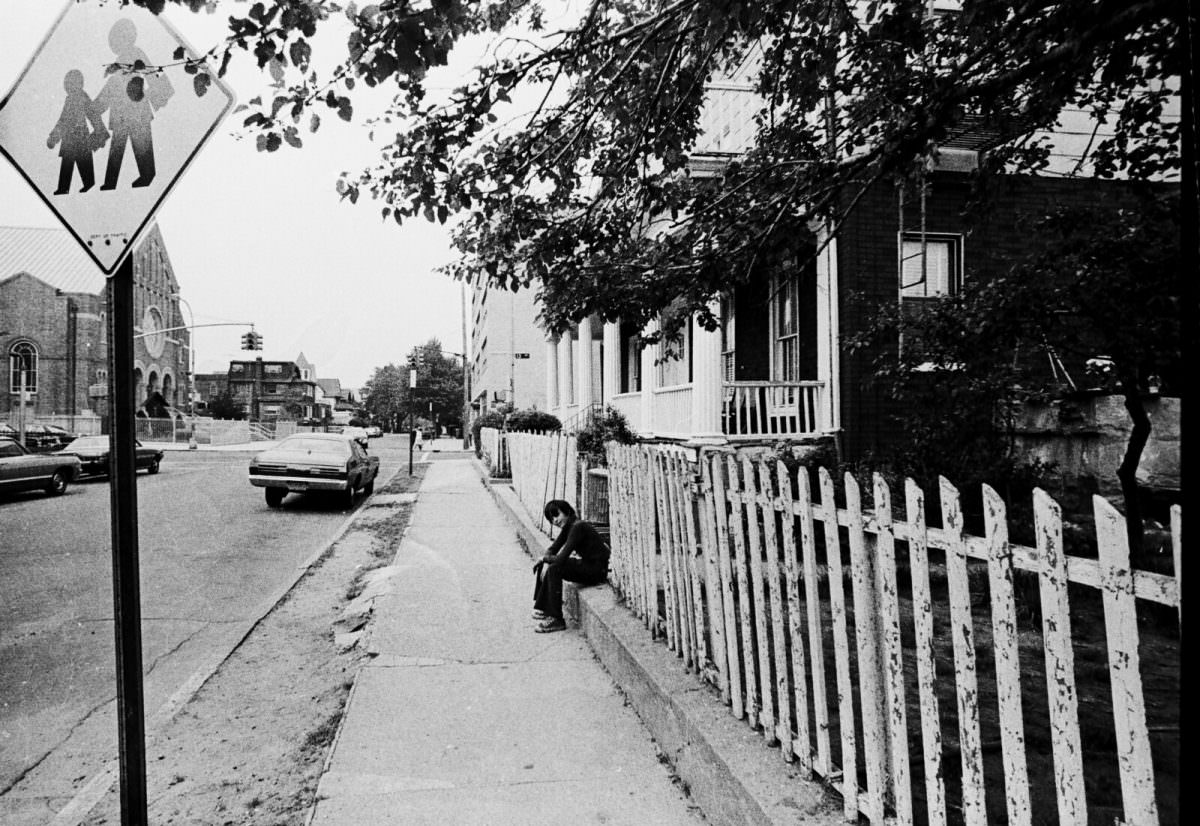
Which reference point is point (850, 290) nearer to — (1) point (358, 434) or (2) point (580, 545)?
(2) point (580, 545)

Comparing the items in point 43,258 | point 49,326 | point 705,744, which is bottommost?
point 705,744

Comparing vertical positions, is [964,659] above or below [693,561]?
above

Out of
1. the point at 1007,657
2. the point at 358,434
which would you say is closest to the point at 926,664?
the point at 1007,657

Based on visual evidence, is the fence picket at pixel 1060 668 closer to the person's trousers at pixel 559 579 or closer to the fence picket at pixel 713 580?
the fence picket at pixel 713 580

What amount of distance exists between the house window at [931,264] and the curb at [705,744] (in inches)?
287

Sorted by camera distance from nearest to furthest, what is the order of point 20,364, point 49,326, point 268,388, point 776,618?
point 776,618 → point 20,364 → point 49,326 → point 268,388

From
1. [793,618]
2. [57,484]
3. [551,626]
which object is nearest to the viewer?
[793,618]

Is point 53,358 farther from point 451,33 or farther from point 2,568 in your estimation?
point 451,33

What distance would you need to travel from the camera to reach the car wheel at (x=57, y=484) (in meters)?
16.1

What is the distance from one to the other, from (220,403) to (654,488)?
104 metres

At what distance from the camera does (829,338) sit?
10391 mm

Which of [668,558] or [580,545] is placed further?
[580,545]

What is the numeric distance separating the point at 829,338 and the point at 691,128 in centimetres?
527

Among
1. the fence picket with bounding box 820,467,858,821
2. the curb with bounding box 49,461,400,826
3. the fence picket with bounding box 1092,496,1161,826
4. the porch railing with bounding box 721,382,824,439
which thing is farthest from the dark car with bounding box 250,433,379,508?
the fence picket with bounding box 1092,496,1161,826
